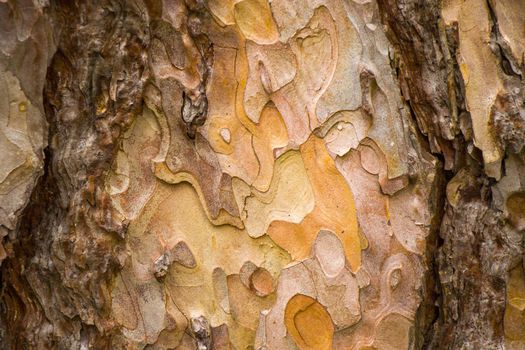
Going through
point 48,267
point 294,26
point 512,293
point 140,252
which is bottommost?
point 48,267

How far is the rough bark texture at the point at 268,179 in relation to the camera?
1.17m

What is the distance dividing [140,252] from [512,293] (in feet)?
2.15

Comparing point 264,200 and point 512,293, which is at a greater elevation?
point 512,293

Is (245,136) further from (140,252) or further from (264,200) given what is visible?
(140,252)

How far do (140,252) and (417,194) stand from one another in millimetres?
501

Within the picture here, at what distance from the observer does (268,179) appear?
1.23 m

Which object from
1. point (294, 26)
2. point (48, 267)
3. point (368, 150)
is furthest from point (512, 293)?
point (48, 267)

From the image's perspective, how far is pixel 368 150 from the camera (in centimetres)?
122

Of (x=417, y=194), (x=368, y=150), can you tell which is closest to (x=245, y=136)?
(x=368, y=150)

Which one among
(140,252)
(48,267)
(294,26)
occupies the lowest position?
(48,267)

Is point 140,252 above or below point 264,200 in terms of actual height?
below

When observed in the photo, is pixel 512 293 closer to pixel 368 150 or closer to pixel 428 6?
pixel 368 150

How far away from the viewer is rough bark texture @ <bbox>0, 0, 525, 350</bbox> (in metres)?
1.17

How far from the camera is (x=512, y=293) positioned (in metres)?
1.20
